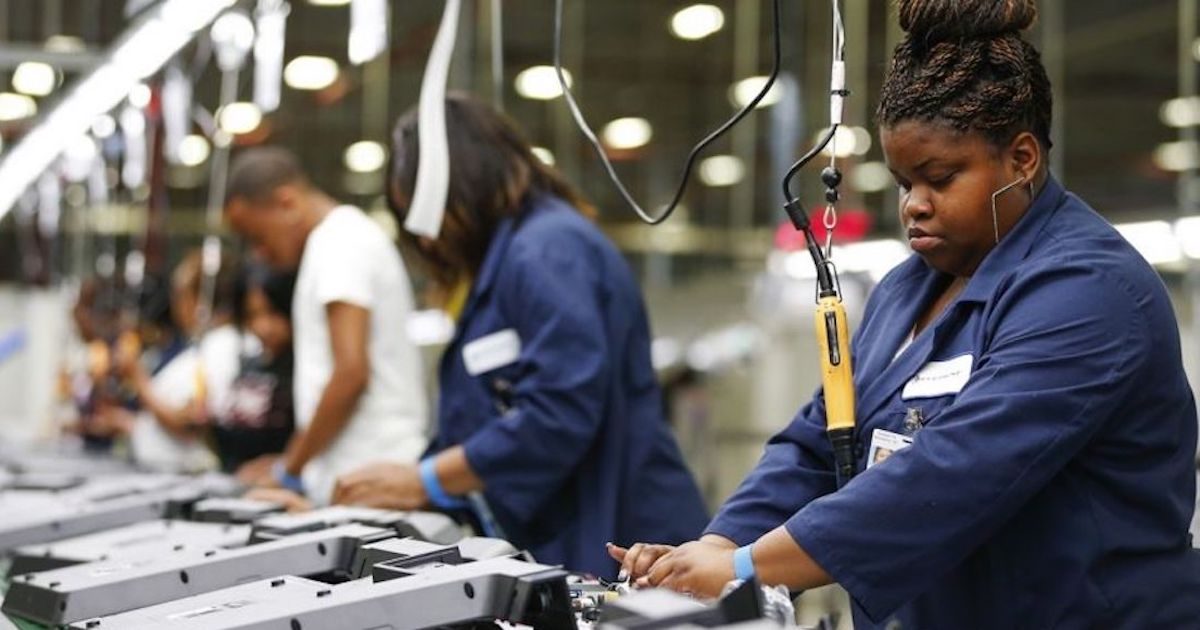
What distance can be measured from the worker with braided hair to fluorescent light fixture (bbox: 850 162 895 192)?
3.94 metres

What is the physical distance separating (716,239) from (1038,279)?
644 centimetres

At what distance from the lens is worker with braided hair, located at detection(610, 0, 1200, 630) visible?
1.87 meters

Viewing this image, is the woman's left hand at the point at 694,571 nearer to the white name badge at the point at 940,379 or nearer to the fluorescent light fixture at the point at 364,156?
the white name badge at the point at 940,379

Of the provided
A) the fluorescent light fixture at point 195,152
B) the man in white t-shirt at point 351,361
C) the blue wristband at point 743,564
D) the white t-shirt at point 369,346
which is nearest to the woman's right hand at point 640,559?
the blue wristband at point 743,564

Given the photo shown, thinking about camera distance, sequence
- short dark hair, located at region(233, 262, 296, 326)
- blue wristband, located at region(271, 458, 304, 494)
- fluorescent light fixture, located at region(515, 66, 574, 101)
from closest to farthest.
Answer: blue wristband, located at region(271, 458, 304, 494), short dark hair, located at region(233, 262, 296, 326), fluorescent light fixture, located at region(515, 66, 574, 101)

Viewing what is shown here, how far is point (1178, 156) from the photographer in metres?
6.01

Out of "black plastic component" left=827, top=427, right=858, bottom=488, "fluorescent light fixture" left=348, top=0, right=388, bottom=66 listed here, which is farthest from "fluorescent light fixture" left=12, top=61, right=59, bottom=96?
"black plastic component" left=827, top=427, right=858, bottom=488

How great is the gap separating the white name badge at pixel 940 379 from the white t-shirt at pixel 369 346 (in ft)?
6.65

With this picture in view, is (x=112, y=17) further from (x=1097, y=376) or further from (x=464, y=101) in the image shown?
(x=1097, y=376)

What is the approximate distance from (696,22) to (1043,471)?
6.43m

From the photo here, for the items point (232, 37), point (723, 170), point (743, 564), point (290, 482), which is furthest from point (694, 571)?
point (723, 170)

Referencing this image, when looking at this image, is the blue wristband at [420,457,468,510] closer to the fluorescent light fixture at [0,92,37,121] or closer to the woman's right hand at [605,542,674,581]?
the woman's right hand at [605,542,674,581]

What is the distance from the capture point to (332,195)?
995 cm

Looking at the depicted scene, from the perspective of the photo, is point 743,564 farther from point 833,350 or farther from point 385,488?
point 385,488
